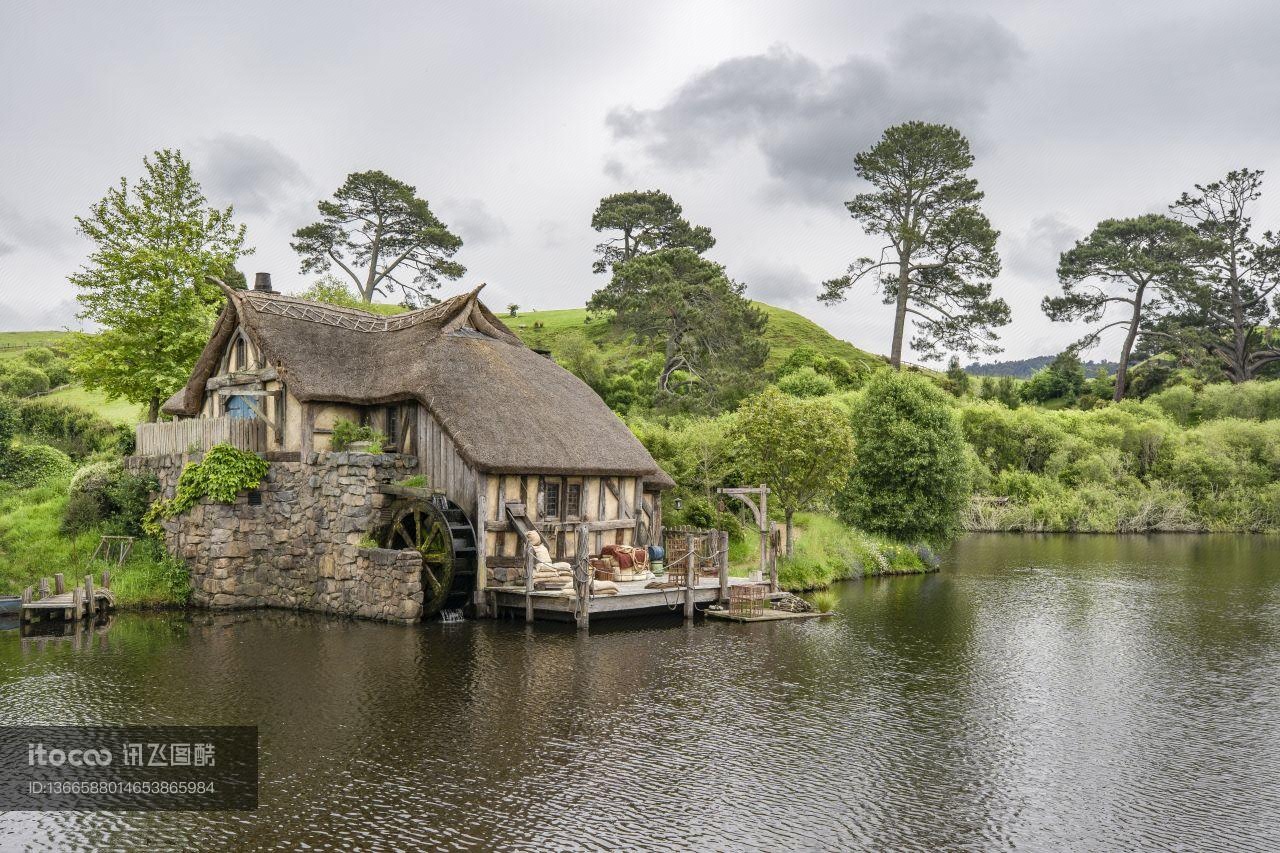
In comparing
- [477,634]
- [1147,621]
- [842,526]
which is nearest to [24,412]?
[477,634]

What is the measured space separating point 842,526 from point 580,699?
78.2 feet

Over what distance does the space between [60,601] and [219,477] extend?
460 centimetres

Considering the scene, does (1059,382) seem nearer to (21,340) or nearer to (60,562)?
(60,562)

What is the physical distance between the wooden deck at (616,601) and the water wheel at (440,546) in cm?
94

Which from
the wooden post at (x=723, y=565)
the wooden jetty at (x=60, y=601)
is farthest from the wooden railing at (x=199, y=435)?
the wooden post at (x=723, y=565)

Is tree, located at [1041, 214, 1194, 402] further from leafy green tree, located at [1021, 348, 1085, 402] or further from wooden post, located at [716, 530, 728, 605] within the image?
wooden post, located at [716, 530, 728, 605]

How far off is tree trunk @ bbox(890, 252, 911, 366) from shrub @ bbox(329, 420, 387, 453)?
150 ft

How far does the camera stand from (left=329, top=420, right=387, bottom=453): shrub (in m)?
25.9

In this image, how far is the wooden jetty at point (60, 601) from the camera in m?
22.8

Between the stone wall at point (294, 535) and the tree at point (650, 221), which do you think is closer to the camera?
the stone wall at point (294, 535)

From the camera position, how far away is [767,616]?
24.4 m

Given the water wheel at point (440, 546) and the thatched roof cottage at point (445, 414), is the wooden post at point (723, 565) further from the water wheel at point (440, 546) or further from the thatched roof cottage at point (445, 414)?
the water wheel at point (440, 546)

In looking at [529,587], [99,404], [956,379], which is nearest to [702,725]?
[529,587]

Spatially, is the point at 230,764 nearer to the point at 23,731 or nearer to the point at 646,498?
the point at 23,731
